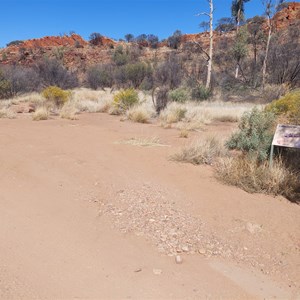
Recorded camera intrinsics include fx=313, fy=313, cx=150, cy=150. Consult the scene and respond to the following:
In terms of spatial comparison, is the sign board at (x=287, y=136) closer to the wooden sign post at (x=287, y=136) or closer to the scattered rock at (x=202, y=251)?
the wooden sign post at (x=287, y=136)

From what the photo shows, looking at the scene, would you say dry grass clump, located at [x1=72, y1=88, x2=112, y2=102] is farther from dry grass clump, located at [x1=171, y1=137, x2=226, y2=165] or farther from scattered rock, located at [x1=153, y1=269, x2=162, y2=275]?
scattered rock, located at [x1=153, y1=269, x2=162, y2=275]

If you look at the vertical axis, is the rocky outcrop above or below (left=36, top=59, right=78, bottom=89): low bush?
above

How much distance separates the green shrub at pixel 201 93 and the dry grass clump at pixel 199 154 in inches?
493

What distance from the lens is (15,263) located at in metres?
2.65

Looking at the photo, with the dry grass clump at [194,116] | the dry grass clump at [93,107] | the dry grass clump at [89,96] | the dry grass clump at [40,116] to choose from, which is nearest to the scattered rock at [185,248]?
the dry grass clump at [194,116]

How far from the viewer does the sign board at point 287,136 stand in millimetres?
4652

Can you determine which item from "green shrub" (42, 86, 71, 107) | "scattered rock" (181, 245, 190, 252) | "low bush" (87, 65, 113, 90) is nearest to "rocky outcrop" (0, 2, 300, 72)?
"low bush" (87, 65, 113, 90)

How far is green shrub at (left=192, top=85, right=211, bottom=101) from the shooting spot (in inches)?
719

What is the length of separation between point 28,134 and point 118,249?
5.71m

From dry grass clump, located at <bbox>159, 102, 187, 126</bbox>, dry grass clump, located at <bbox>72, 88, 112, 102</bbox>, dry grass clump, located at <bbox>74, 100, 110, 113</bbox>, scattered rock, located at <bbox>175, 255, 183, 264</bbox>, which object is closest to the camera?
scattered rock, located at <bbox>175, 255, 183, 264</bbox>

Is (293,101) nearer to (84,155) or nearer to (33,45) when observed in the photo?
(84,155)

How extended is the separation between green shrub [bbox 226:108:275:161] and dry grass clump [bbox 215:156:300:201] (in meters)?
0.46

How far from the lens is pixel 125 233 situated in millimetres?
3303

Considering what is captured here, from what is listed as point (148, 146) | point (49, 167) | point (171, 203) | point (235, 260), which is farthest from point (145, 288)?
point (148, 146)
